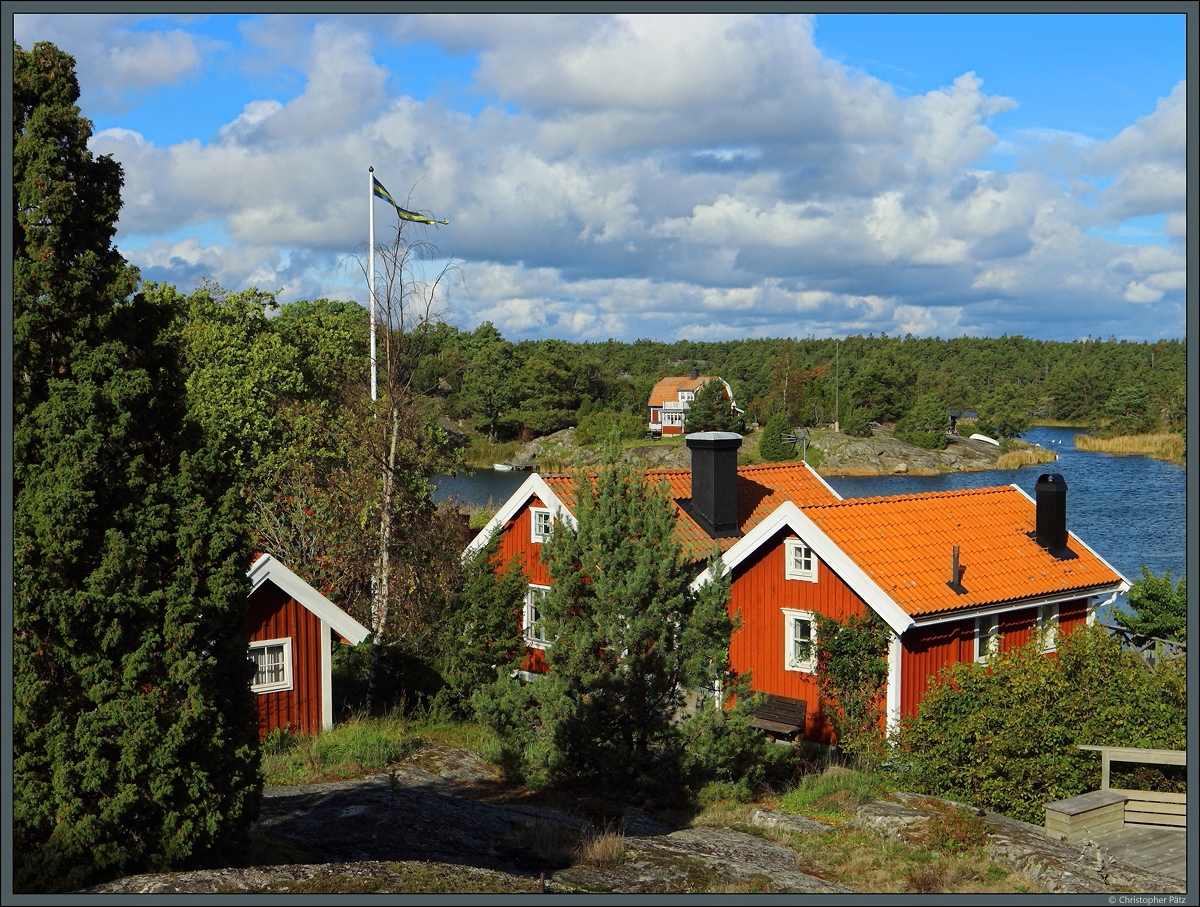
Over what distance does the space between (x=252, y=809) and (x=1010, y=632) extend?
1625 centimetres

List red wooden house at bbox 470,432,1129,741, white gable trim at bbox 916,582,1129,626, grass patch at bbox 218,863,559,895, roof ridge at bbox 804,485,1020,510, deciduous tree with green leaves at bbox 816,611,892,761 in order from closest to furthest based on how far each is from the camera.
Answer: grass patch at bbox 218,863,559,895
white gable trim at bbox 916,582,1129,626
deciduous tree with green leaves at bbox 816,611,892,761
red wooden house at bbox 470,432,1129,741
roof ridge at bbox 804,485,1020,510

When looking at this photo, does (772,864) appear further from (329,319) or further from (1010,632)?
(329,319)

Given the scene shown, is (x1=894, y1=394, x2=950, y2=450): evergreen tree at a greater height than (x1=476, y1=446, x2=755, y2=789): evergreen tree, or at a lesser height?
greater

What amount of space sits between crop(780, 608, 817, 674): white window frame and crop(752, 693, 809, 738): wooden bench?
2.13 feet

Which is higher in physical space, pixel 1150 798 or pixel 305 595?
pixel 305 595

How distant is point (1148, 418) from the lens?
101m

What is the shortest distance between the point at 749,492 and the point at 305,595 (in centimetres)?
1247

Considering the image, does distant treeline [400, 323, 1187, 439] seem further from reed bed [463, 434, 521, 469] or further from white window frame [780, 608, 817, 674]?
white window frame [780, 608, 817, 674]

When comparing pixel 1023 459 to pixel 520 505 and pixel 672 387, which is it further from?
pixel 520 505

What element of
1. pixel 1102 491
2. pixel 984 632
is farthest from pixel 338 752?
pixel 1102 491

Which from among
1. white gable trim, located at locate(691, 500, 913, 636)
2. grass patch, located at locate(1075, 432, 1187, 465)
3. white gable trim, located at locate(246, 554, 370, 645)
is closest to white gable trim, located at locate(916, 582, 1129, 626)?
white gable trim, located at locate(691, 500, 913, 636)

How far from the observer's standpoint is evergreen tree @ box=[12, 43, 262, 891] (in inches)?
285

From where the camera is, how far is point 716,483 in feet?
78.8

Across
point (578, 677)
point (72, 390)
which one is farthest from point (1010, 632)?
point (72, 390)
